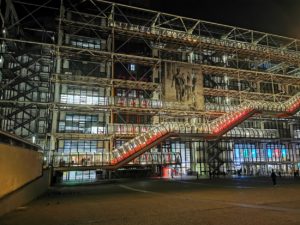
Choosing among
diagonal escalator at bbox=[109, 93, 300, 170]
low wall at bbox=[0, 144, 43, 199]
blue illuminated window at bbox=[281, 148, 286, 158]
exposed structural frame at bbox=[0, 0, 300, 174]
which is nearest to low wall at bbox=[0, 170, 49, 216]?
low wall at bbox=[0, 144, 43, 199]

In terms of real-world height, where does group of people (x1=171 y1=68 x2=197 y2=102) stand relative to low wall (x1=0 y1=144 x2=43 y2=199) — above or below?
above

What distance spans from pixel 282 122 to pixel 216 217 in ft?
114

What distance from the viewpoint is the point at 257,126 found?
35.5 meters

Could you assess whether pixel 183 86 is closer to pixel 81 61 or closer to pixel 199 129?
pixel 199 129

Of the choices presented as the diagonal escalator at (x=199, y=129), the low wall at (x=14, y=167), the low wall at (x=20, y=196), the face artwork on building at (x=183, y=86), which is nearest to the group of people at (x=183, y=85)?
the face artwork on building at (x=183, y=86)

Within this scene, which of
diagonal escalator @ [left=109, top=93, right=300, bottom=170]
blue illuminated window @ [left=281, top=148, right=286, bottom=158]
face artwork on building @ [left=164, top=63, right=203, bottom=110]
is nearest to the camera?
diagonal escalator @ [left=109, top=93, right=300, bottom=170]

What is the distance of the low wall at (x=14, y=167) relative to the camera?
26.3 feet

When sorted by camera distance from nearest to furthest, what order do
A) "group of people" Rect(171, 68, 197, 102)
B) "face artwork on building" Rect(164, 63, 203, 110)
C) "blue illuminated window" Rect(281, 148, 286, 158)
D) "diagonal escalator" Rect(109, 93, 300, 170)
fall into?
"diagonal escalator" Rect(109, 93, 300, 170) → "face artwork on building" Rect(164, 63, 203, 110) → "group of people" Rect(171, 68, 197, 102) → "blue illuminated window" Rect(281, 148, 286, 158)

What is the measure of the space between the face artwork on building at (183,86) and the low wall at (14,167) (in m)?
16.1

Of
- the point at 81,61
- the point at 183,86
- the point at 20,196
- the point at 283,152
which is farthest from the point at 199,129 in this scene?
the point at 283,152

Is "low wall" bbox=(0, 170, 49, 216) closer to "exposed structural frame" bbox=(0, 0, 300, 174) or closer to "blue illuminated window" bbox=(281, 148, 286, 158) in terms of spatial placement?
"exposed structural frame" bbox=(0, 0, 300, 174)

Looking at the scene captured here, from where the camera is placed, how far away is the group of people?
26.3 m

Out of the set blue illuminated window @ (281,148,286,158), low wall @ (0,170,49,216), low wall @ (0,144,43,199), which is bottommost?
low wall @ (0,170,49,216)

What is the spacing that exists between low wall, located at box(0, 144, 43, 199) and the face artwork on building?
16.1 meters
